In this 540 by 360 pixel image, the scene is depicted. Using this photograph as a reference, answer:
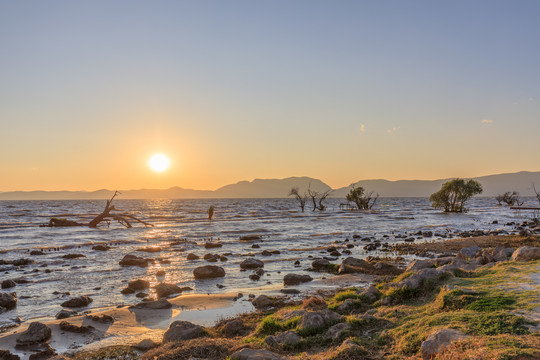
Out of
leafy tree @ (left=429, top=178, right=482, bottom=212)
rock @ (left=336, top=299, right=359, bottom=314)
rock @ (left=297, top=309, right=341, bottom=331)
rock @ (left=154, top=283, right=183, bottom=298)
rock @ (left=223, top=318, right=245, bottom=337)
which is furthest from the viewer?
leafy tree @ (left=429, top=178, right=482, bottom=212)

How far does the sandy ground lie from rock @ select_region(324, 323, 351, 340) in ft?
17.3

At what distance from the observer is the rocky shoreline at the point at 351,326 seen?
287 inches

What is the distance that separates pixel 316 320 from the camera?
9641 mm

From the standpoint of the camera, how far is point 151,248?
32.3m

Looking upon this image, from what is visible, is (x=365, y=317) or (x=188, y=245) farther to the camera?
(x=188, y=245)

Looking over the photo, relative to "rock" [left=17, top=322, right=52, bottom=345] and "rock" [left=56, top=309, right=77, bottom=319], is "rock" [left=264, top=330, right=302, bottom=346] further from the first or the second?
"rock" [left=56, top=309, right=77, bottom=319]

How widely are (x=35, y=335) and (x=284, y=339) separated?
25.5 feet

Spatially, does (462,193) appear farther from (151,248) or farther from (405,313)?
(405,313)

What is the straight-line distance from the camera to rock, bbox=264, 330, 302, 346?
29.0ft

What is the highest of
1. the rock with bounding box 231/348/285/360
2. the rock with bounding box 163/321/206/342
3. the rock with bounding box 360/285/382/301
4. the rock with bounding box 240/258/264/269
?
the rock with bounding box 231/348/285/360

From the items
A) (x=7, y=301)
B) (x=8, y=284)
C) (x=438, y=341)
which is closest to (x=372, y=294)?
(x=438, y=341)

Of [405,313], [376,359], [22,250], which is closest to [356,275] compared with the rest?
[405,313]

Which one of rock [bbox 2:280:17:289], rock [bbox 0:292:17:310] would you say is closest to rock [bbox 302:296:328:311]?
rock [bbox 0:292:17:310]

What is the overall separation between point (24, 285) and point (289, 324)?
1567 cm
